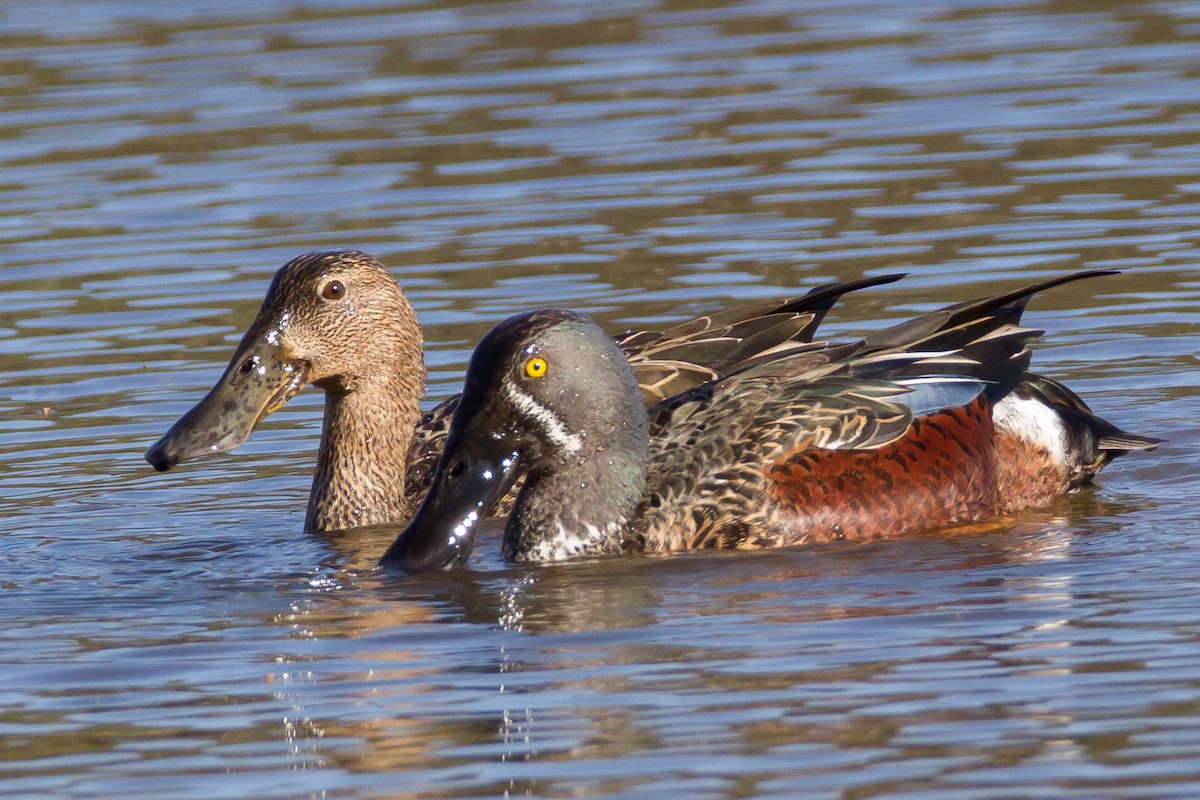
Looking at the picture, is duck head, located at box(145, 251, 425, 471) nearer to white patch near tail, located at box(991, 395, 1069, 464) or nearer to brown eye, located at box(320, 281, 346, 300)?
brown eye, located at box(320, 281, 346, 300)

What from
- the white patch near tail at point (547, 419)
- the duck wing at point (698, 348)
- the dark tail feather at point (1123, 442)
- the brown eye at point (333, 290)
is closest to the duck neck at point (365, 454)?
the duck wing at point (698, 348)

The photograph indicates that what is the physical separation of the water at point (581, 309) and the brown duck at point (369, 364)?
0.37 meters

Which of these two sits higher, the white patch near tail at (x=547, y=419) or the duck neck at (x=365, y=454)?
the white patch near tail at (x=547, y=419)

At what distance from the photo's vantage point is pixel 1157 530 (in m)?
8.16

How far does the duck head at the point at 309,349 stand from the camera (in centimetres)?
892

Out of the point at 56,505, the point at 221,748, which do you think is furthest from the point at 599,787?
the point at 56,505

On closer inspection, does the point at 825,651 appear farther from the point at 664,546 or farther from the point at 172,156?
the point at 172,156

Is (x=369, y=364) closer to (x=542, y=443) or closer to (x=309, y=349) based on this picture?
(x=309, y=349)

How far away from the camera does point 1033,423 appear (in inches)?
353

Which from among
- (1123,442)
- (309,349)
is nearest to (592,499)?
(309,349)

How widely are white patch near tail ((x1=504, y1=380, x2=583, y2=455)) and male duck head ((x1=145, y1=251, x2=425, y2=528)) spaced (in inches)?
55.0

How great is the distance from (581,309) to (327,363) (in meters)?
2.62

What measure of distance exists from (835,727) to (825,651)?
729 mm

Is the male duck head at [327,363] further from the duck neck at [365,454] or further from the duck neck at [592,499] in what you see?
the duck neck at [592,499]
